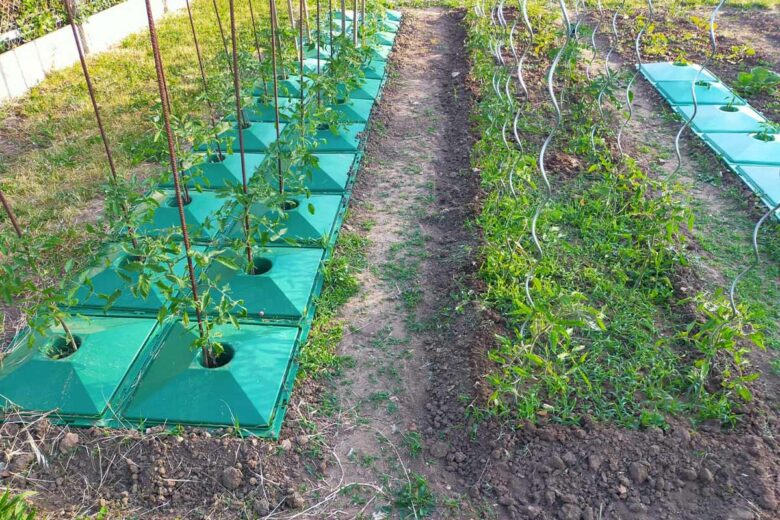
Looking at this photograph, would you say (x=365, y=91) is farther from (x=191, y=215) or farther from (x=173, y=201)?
(x=191, y=215)

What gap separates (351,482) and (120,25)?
7.70 meters

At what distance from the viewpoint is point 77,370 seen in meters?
2.71

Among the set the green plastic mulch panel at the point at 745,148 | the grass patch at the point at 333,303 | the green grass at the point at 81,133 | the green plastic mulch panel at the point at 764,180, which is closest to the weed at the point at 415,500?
the grass patch at the point at 333,303

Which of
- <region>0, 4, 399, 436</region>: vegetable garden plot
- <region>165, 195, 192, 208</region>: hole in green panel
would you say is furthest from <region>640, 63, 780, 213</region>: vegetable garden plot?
<region>165, 195, 192, 208</region>: hole in green panel

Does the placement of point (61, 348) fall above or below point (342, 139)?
below

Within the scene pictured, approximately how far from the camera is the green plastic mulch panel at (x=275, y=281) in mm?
3150

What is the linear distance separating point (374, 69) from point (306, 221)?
3.21 m

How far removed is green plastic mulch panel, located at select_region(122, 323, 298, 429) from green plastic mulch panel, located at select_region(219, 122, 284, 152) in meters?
2.24

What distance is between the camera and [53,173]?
4566 mm

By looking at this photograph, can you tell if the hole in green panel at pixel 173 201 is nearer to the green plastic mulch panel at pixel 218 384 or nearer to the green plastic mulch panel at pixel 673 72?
the green plastic mulch panel at pixel 218 384

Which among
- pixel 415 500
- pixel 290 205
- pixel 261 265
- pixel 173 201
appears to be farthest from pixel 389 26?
pixel 415 500

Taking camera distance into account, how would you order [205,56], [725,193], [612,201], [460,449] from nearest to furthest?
[460,449] < [612,201] < [725,193] < [205,56]

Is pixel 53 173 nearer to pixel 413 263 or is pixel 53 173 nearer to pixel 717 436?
pixel 413 263

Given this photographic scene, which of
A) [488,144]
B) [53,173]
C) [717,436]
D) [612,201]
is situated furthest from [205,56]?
[717,436]
